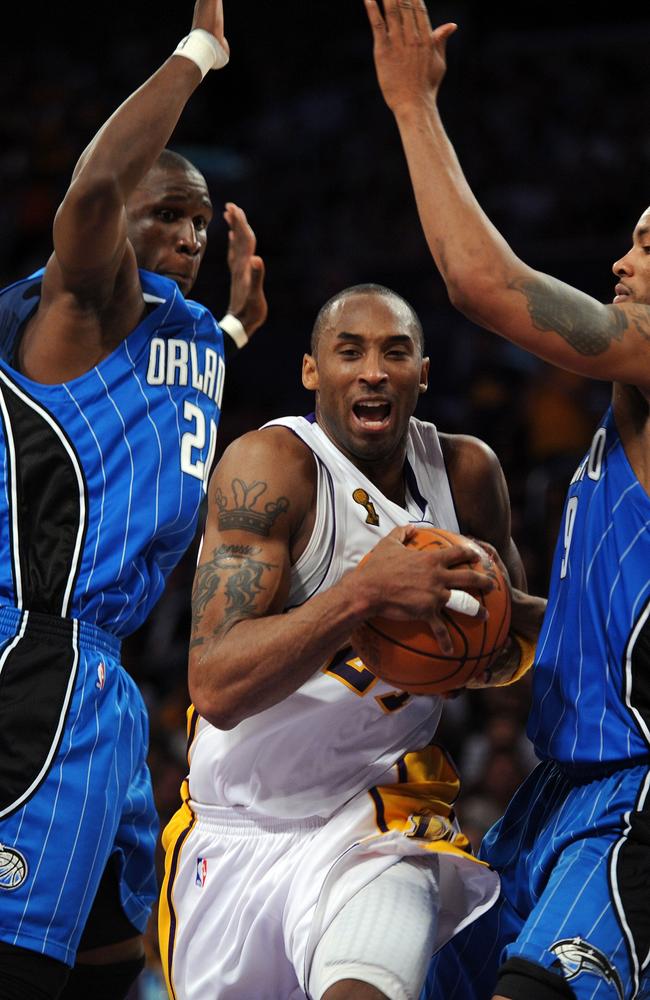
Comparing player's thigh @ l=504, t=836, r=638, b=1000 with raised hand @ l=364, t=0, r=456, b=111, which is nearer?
player's thigh @ l=504, t=836, r=638, b=1000

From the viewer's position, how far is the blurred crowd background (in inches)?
348

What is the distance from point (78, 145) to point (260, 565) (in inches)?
399

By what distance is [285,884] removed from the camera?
10.9 feet

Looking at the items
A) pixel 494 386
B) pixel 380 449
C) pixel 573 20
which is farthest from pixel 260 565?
pixel 573 20

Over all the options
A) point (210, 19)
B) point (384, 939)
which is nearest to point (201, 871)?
point (384, 939)

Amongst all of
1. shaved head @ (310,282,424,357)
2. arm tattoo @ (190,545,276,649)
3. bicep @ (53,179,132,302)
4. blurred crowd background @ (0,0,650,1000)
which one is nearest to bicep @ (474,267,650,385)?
shaved head @ (310,282,424,357)

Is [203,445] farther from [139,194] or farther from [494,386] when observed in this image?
[494,386]

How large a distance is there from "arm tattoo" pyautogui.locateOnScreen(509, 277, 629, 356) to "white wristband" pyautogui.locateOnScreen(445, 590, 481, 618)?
62cm

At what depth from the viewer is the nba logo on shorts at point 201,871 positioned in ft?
11.4

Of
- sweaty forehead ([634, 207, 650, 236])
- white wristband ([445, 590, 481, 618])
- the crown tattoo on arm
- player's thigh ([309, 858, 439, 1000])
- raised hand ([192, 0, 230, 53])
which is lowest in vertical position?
player's thigh ([309, 858, 439, 1000])

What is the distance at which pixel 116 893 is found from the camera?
3.71 m

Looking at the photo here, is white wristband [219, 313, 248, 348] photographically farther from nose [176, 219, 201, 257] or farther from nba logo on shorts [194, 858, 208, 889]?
nba logo on shorts [194, 858, 208, 889]

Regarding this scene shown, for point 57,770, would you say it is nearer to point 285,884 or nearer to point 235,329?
point 285,884

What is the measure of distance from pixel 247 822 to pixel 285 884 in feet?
0.70
